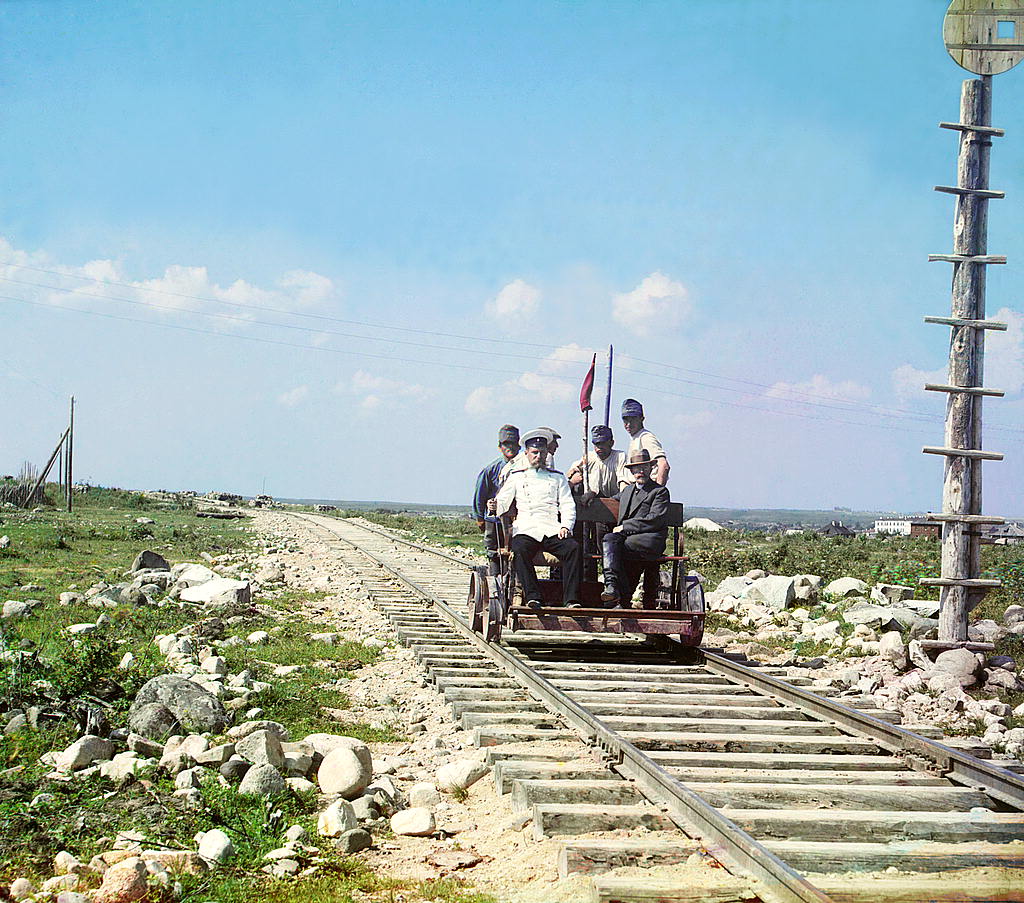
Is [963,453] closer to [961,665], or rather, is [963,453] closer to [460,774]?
[961,665]

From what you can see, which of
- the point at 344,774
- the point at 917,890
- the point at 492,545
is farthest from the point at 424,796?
the point at 492,545

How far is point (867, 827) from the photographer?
477cm

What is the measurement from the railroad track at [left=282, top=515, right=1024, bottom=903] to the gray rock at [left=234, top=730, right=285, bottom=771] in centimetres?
126

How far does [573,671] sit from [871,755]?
128 inches

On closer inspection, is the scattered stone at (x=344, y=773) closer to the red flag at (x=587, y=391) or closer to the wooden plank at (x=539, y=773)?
the wooden plank at (x=539, y=773)

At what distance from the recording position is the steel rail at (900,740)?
5430mm

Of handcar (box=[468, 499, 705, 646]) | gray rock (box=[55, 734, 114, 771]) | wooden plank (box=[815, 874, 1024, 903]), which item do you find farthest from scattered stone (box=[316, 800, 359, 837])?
handcar (box=[468, 499, 705, 646])

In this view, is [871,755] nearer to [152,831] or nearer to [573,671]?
[573,671]

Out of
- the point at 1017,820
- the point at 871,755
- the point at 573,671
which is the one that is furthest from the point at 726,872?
the point at 573,671

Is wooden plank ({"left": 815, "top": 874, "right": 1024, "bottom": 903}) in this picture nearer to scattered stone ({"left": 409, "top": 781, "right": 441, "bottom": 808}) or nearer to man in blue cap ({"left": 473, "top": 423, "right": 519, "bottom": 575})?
scattered stone ({"left": 409, "top": 781, "right": 441, "bottom": 808})

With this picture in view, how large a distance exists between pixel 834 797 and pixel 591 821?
132 centimetres

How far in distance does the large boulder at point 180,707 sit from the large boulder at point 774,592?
9332mm

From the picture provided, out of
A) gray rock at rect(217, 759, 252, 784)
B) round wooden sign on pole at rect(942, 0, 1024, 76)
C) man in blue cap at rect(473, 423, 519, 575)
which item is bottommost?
gray rock at rect(217, 759, 252, 784)

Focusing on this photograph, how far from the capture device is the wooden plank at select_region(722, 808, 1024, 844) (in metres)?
4.72
